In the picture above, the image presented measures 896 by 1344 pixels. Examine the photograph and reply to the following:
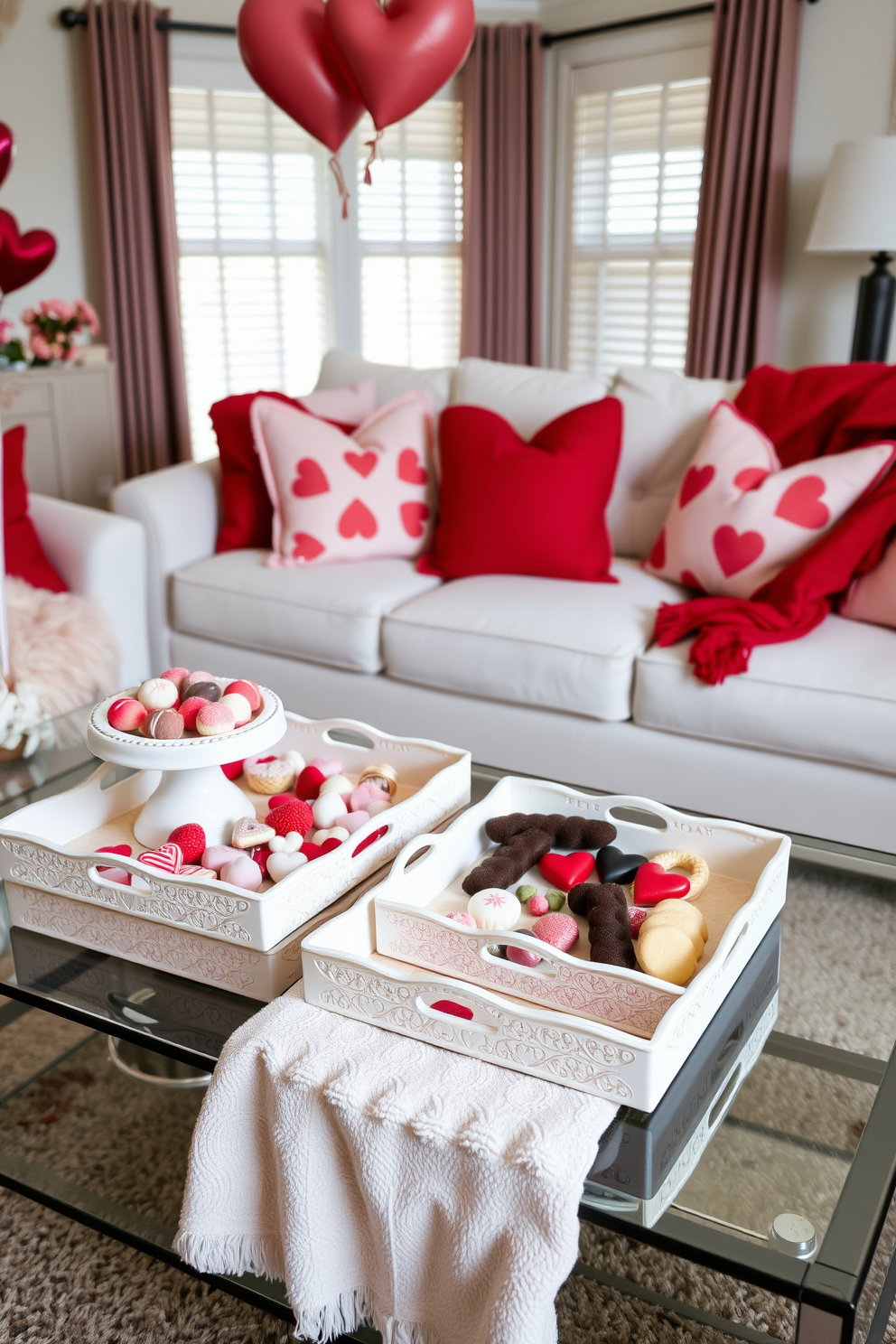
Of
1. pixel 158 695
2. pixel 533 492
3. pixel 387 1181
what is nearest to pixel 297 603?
pixel 533 492

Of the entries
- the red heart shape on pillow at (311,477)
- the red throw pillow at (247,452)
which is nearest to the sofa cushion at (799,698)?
the red heart shape on pillow at (311,477)

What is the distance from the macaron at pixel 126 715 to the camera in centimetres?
126

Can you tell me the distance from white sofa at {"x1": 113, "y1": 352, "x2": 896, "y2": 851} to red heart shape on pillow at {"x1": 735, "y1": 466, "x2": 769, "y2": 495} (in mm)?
283

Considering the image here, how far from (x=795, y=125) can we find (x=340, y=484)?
265cm

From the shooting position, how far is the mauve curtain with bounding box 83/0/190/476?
160 inches

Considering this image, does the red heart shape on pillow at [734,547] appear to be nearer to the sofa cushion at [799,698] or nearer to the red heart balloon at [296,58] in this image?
the sofa cushion at [799,698]

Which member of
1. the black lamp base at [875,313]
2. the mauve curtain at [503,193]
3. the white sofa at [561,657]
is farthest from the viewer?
the mauve curtain at [503,193]

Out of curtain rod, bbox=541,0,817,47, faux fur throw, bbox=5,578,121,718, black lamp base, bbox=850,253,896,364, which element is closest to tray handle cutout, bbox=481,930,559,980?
faux fur throw, bbox=5,578,121,718

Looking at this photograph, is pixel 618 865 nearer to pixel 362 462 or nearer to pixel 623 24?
pixel 362 462

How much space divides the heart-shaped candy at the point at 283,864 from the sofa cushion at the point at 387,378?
1.79 metres

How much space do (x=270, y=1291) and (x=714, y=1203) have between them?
47 centimetres

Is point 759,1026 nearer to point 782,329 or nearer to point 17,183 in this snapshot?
point 782,329

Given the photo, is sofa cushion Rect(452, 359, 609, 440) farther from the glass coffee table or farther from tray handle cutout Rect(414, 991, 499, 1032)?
tray handle cutout Rect(414, 991, 499, 1032)

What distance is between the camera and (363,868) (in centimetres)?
125
